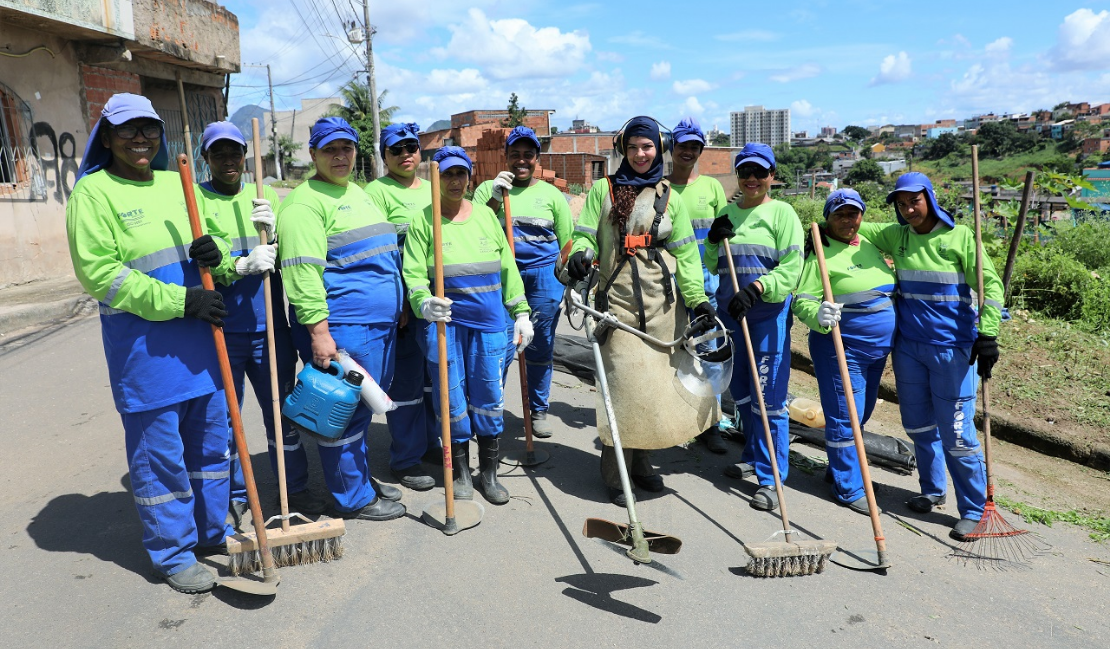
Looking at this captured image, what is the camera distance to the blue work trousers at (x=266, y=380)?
12.3ft

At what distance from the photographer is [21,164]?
9383mm

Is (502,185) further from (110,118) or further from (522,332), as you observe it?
(110,118)

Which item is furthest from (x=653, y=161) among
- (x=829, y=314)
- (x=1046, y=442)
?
(x=1046, y=442)

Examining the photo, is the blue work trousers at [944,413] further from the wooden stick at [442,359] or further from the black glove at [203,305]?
the black glove at [203,305]

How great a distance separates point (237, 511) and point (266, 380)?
31.0 inches

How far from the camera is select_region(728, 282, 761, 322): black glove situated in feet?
13.6

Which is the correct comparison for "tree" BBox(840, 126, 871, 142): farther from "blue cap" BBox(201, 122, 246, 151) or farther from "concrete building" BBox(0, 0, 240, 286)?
"blue cap" BBox(201, 122, 246, 151)

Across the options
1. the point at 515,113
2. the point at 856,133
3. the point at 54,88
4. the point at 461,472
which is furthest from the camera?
the point at 856,133

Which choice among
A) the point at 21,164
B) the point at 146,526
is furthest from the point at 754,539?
the point at 21,164

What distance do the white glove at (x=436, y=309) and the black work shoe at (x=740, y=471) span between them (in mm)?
2301

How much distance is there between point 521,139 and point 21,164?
8.03m

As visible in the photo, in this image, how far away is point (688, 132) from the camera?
539 cm

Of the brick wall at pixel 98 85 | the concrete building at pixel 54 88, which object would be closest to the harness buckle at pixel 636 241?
the concrete building at pixel 54 88

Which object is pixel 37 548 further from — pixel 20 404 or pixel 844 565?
pixel 844 565
